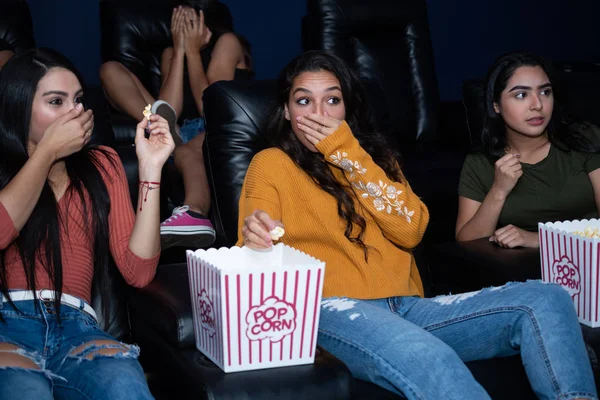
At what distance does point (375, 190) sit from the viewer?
2.00 m

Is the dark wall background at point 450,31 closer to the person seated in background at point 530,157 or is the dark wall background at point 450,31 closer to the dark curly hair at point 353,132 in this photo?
the person seated in background at point 530,157

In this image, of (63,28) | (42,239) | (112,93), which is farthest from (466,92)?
(63,28)

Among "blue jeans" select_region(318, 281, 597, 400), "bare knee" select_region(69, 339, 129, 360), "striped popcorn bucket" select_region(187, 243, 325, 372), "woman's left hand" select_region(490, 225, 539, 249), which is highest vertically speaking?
"striped popcorn bucket" select_region(187, 243, 325, 372)

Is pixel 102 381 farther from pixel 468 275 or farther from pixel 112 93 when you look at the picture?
pixel 112 93

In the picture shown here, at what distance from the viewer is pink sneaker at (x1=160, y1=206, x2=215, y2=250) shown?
2488 millimetres

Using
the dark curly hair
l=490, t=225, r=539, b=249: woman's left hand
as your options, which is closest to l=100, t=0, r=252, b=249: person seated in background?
the dark curly hair

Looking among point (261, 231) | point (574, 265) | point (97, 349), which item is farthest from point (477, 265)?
point (97, 349)

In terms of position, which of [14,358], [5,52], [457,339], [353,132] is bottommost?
[457,339]

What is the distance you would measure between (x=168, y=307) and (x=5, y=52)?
79.6 inches

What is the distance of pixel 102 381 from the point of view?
1.61 m

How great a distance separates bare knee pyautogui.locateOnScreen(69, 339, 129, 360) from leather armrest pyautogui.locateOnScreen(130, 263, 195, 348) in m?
0.10

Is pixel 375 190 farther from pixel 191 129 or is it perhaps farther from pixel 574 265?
pixel 191 129

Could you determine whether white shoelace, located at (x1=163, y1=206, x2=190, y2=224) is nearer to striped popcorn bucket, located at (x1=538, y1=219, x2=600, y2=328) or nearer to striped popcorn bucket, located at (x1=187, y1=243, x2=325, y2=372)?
striped popcorn bucket, located at (x1=187, y1=243, x2=325, y2=372)

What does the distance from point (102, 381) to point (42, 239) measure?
404 mm
